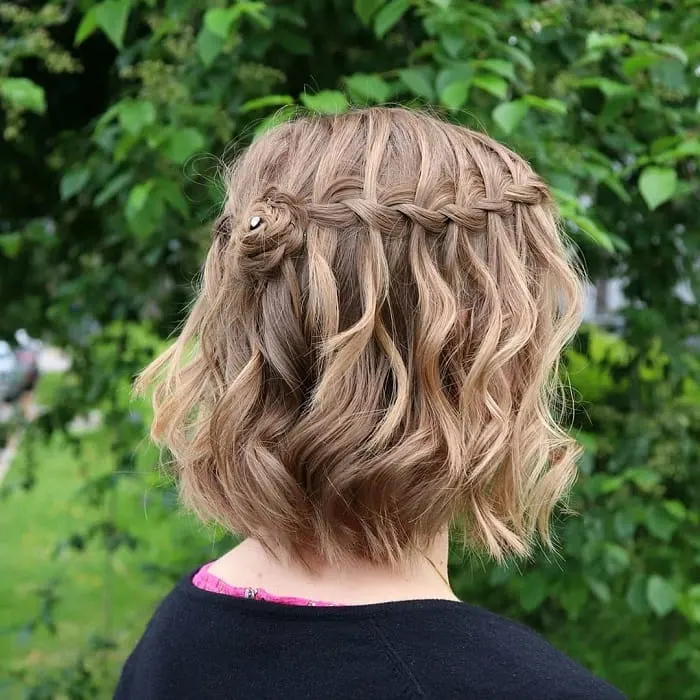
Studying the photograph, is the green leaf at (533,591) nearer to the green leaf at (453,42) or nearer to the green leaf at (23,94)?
the green leaf at (453,42)

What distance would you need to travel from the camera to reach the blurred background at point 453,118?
1948 mm

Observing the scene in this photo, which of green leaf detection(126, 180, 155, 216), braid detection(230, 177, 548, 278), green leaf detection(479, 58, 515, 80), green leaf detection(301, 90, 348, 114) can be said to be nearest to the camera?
braid detection(230, 177, 548, 278)

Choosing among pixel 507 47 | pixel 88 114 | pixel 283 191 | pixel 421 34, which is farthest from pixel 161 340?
pixel 283 191

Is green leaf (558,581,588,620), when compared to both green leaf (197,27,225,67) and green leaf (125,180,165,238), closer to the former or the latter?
green leaf (125,180,165,238)

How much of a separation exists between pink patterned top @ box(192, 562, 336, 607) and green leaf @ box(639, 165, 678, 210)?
119cm

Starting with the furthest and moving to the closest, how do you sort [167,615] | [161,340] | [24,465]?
[24,465], [161,340], [167,615]

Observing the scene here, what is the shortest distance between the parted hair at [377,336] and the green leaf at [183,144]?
0.81m

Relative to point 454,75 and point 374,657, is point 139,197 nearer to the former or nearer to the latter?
point 454,75

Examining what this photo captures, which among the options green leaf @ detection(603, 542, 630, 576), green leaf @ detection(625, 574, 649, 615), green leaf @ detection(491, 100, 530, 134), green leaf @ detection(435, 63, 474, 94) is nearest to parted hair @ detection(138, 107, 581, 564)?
green leaf @ detection(491, 100, 530, 134)

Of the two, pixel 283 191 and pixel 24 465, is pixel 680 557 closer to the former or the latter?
pixel 283 191

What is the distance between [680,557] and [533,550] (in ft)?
1.57

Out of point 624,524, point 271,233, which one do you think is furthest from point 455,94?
point 624,524

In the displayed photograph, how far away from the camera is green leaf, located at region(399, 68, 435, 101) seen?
1.89m

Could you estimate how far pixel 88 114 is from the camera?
3.02 metres
